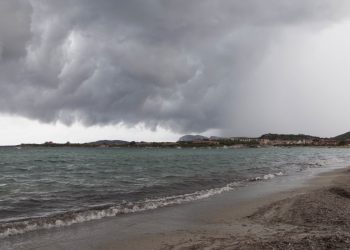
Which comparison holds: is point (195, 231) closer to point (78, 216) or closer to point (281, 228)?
point (281, 228)

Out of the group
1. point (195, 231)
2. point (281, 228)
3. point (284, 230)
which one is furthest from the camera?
point (195, 231)

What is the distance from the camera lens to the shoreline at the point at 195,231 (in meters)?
13.0

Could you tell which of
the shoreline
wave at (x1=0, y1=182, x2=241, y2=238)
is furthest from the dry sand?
wave at (x1=0, y1=182, x2=241, y2=238)

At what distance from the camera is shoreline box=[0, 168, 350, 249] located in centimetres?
1301

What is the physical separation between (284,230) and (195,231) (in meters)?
3.57

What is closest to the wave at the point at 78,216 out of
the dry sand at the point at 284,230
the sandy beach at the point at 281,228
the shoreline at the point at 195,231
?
the shoreline at the point at 195,231

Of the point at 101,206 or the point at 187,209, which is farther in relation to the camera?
the point at 101,206

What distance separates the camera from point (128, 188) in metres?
32.8

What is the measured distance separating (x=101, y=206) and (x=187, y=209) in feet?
17.9

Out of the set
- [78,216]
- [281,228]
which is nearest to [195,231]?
[281,228]

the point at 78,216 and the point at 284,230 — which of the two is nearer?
the point at 284,230

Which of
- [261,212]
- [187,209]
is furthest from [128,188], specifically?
[261,212]

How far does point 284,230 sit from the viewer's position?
14555 millimetres

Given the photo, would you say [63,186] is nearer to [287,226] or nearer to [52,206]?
[52,206]
